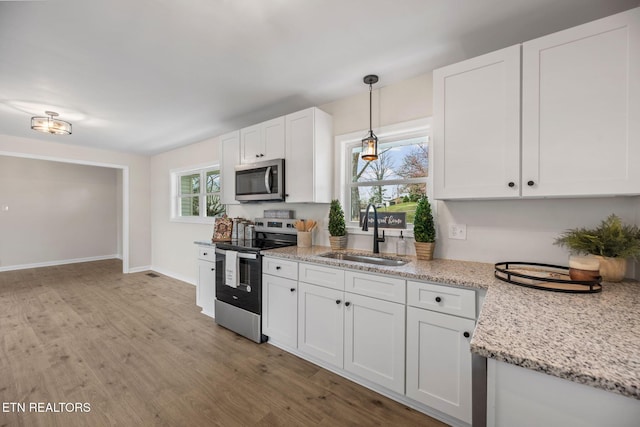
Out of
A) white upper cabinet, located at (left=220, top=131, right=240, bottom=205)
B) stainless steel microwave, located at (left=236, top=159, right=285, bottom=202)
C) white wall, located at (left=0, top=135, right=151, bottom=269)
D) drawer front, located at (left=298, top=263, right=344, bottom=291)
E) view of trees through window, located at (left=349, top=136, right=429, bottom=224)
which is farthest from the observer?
white wall, located at (left=0, top=135, right=151, bottom=269)

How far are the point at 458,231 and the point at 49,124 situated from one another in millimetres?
4448

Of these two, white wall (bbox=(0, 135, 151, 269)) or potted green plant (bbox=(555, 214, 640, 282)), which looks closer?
potted green plant (bbox=(555, 214, 640, 282))

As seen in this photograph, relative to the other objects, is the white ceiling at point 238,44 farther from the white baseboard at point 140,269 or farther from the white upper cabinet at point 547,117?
the white baseboard at point 140,269

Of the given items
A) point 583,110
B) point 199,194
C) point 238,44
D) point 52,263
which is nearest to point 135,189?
point 199,194

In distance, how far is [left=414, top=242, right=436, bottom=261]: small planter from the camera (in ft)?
7.00

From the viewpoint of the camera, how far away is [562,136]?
149cm

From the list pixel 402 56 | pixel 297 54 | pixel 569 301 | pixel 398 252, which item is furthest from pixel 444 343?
pixel 297 54

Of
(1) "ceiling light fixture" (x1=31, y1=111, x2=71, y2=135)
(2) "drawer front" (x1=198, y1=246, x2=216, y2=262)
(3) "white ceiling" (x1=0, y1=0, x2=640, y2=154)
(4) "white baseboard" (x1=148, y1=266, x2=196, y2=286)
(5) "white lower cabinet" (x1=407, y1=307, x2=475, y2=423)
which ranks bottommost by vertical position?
(4) "white baseboard" (x1=148, y1=266, x2=196, y2=286)

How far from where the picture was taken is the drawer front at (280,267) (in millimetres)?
2381

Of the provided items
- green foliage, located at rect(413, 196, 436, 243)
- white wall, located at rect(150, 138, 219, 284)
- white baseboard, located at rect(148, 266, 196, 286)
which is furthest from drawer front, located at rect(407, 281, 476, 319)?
white baseboard, located at rect(148, 266, 196, 286)

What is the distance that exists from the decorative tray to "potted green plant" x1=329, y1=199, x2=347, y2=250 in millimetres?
1298

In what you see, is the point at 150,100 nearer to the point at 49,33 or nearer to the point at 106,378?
the point at 49,33

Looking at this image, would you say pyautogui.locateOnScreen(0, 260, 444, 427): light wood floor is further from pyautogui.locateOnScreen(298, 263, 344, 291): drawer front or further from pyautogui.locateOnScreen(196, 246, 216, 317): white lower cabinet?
pyautogui.locateOnScreen(298, 263, 344, 291): drawer front

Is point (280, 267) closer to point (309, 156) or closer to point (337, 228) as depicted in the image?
point (337, 228)
